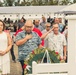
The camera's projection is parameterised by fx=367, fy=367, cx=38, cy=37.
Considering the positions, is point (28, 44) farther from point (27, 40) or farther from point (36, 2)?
point (36, 2)

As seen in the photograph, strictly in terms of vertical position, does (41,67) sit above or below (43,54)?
above

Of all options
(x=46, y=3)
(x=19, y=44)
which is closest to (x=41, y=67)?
(x=19, y=44)

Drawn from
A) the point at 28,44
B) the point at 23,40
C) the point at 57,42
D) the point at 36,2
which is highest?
the point at 23,40

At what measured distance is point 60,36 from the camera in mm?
8523

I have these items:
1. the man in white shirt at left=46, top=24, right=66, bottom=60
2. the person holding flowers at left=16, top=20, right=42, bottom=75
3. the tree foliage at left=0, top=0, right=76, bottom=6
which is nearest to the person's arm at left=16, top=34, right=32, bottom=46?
the person holding flowers at left=16, top=20, right=42, bottom=75

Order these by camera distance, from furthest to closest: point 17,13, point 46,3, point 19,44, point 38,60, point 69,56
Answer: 1. point 46,3
2. point 17,13
3. point 19,44
4. point 38,60
5. point 69,56

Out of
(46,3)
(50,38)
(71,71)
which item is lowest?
(46,3)

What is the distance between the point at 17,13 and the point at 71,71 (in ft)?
147

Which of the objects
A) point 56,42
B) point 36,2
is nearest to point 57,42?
point 56,42

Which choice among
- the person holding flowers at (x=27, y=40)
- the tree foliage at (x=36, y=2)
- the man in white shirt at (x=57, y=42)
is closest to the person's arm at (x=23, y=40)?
the person holding flowers at (x=27, y=40)

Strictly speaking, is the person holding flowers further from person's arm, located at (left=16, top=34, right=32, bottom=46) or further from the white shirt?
the white shirt

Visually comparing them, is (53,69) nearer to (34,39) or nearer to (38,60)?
(38,60)

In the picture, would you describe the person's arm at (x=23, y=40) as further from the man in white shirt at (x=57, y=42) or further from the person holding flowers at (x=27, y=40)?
the man in white shirt at (x=57, y=42)

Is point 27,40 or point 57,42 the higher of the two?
point 27,40
